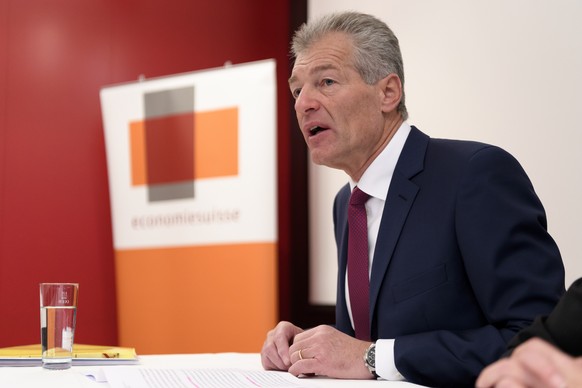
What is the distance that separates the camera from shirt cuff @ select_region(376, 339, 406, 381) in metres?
1.58

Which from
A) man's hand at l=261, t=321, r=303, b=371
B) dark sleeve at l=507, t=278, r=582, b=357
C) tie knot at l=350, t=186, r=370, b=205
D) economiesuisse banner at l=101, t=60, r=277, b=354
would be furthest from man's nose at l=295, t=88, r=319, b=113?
economiesuisse banner at l=101, t=60, r=277, b=354

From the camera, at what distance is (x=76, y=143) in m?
4.21

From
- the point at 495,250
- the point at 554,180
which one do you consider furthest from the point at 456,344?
the point at 554,180

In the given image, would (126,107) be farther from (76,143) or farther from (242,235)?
(242,235)

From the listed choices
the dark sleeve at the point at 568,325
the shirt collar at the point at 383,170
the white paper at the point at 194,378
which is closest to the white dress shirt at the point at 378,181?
the shirt collar at the point at 383,170

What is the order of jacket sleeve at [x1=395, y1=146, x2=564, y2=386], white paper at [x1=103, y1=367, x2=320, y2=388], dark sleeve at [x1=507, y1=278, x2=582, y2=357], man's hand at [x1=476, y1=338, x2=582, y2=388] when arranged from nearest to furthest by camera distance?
1. man's hand at [x1=476, y1=338, x2=582, y2=388]
2. dark sleeve at [x1=507, y1=278, x2=582, y2=357]
3. white paper at [x1=103, y1=367, x2=320, y2=388]
4. jacket sleeve at [x1=395, y1=146, x2=564, y2=386]

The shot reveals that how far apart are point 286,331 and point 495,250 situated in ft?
1.72

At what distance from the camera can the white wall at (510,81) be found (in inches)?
109

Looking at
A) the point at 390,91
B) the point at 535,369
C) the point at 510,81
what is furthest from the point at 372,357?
the point at 510,81

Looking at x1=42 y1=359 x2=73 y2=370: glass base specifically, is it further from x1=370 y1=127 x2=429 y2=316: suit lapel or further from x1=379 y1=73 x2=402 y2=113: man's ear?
x1=379 y1=73 x2=402 y2=113: man's ear

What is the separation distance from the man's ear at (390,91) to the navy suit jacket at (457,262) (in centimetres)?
20

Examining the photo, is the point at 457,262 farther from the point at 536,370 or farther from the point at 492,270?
the point at 536,370

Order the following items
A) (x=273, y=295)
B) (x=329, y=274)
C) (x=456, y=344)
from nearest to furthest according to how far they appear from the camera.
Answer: (x=456, y=344), (x=273, y=295), (x=329, y=274)

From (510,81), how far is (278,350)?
185cm
